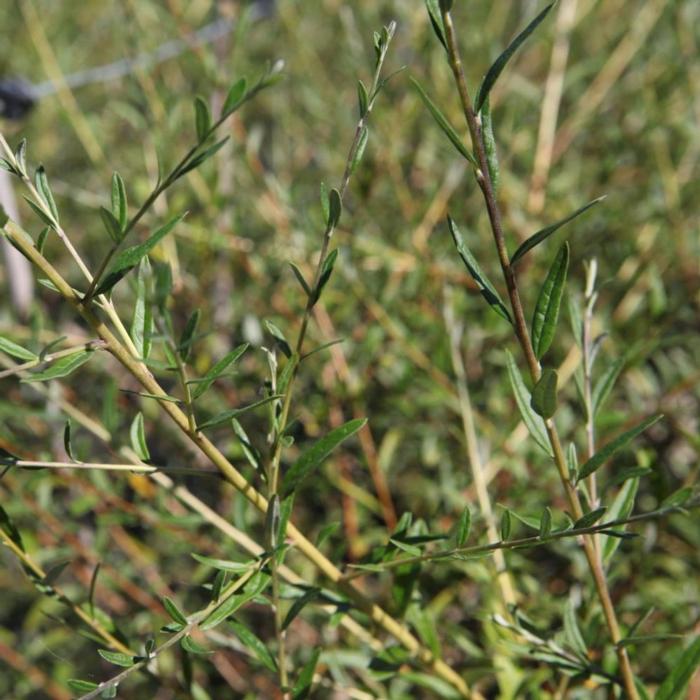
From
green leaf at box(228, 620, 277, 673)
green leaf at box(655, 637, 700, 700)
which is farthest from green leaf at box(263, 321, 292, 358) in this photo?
green leaf at box(655, 637, 700, 700)

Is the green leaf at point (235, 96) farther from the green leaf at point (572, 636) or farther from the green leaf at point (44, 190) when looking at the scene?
the green leaf at point (572, 636)

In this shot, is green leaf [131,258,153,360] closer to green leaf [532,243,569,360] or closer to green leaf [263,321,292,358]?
green leaf [263,321,292,358]

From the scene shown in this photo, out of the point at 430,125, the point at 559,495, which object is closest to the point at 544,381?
the point at 559,495

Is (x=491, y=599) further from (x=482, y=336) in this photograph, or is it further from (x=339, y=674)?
(x=482, y=336)

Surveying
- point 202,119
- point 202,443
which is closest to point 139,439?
point 202,443

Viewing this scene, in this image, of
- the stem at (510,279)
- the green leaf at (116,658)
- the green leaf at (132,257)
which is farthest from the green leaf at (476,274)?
the green leaf at (116,658)

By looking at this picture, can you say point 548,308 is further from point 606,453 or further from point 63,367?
point 63,367
